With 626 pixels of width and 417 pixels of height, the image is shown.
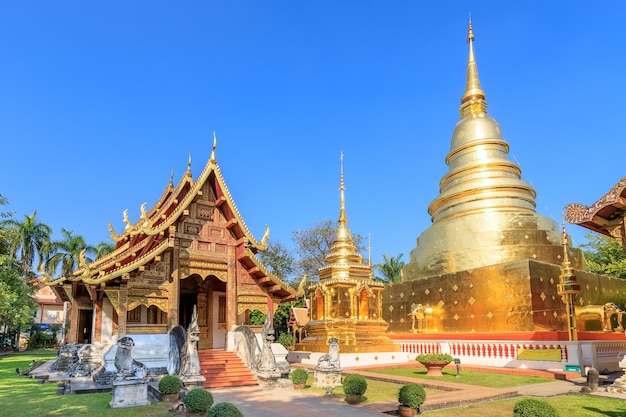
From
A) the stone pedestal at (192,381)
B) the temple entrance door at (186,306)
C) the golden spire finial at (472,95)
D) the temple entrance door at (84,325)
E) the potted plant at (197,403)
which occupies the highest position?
the golden spire finial at (472,95)

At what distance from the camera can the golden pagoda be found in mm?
19984

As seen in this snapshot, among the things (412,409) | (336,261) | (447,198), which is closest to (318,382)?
(412,409)

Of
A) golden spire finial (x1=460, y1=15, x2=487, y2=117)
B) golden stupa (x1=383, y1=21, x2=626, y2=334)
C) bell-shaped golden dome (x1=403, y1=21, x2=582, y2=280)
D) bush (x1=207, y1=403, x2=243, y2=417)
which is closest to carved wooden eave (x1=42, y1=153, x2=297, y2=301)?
bush (x1=207, y1=403, x2=243, y2=417)

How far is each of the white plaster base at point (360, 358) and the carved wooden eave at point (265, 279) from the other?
3983mm

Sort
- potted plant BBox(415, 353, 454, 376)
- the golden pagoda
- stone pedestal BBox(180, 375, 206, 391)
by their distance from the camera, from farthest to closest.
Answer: the golden pagoda → potted plant BBox(415, 353, 454, 376) → stone pedestal BBox(180, 375, 206, 391)

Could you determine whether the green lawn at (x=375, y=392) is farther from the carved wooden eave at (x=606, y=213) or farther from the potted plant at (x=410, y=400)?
the carved wooden eave at (x=606, y=213)

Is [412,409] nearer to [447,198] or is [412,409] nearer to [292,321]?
[447,198]

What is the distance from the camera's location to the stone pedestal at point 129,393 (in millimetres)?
9641

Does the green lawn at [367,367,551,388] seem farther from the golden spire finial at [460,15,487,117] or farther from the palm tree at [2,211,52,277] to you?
the palm tree at [2,211,52,277]

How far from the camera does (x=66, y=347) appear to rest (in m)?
16.5

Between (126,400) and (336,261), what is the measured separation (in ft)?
45.2

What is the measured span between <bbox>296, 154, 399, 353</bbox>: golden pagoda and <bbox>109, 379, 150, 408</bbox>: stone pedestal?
423 inches

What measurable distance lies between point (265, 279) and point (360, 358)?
617 centimetres

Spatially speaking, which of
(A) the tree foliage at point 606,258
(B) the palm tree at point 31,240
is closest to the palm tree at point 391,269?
(A) the tree foliage at point 606,258
